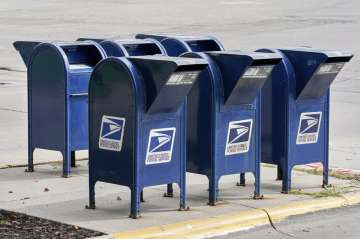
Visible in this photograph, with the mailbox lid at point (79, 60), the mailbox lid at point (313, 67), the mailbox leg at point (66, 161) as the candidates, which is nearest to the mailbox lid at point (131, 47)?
the mailbox lid at point (79, 60)

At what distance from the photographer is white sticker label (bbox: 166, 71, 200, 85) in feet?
26.8

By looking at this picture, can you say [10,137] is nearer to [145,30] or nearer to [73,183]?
[73,183]

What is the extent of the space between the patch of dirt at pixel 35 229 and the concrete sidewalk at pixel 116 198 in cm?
15

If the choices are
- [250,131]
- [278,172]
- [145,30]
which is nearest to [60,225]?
[250,131]

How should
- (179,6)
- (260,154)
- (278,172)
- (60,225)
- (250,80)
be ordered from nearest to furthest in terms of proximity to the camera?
(60,225)
(250,80)
(260,154)
(278,172)
(179,6)

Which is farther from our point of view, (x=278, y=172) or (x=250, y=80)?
(x=278, y=172)

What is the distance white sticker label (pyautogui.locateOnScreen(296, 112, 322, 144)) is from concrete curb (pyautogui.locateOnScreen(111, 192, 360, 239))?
0.62 meters

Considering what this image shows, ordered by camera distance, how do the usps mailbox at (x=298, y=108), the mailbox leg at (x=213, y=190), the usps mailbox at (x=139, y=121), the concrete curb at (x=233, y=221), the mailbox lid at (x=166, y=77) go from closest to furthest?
the concrete curb at (x=233, y=221) → the mailbox lid at (x=166, y=77) → the usps mailbox at (x=139, y=121) → the mailbox leg at (x=213, y=190) → the usps mailbox at (x=298, y=108)

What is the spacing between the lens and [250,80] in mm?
8820

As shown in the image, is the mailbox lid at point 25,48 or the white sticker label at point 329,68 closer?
the white sticker label at point 329,68

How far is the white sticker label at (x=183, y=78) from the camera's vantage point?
26.8 feet

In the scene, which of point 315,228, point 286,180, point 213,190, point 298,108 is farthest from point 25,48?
point 315,228

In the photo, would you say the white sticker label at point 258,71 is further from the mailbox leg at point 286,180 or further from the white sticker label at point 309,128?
the mailbox leg at point 286,180

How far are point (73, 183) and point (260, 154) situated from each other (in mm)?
1881
